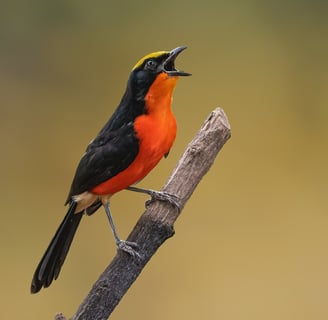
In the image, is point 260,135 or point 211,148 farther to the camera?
point 260,135

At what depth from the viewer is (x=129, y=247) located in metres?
1.27

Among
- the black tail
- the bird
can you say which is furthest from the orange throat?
the black tail

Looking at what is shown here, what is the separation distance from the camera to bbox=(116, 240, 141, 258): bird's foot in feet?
4.15

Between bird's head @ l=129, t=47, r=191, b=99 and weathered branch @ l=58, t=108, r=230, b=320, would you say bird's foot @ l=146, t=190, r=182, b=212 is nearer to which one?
weathered branch @ l=58, t=108, r=230, b=320

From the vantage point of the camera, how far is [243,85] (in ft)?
7.54

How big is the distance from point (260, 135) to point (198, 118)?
214mm

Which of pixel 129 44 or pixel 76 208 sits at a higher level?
pixel 129 44

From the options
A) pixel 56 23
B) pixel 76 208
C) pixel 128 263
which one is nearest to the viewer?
pixel 128 263

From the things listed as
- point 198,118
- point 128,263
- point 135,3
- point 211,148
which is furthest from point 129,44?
point 128,263

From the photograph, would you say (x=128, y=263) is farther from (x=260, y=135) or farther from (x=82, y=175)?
(x=260, y=135)

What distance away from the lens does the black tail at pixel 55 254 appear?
1.35 m

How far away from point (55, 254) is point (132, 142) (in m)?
0.28

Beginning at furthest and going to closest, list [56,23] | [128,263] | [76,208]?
1. [56,23]
2. [76,208]
3. [128,263]

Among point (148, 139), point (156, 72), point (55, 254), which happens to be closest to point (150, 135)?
point (148, 139)
